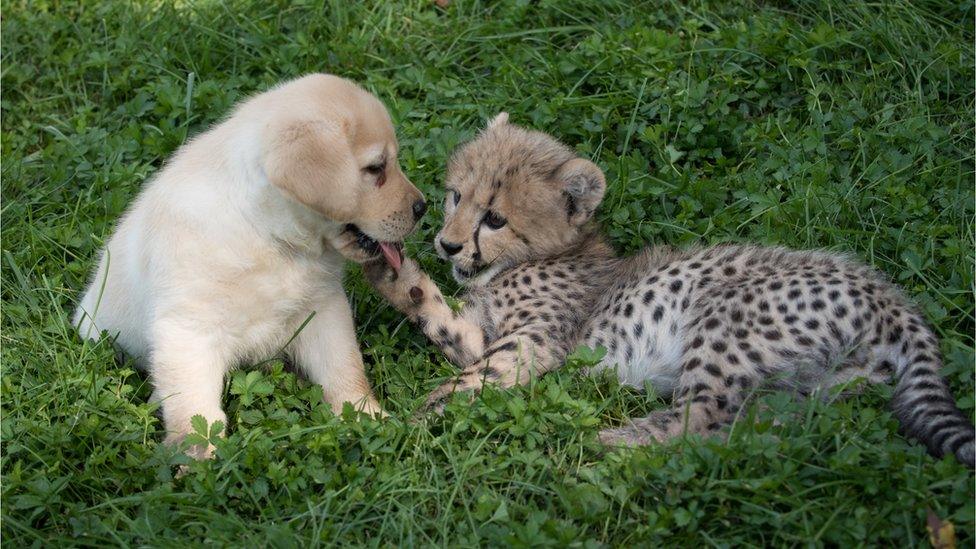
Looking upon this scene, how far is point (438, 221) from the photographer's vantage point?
6332 millimetres

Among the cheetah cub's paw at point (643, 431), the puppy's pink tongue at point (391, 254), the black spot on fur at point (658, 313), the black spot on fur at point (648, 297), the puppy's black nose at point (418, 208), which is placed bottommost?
the cheetah cub's paw at point (643, 431)

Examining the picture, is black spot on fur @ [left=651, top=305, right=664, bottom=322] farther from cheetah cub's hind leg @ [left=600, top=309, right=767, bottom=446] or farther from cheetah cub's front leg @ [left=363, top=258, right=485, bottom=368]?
cheetah cub's front leg @ [left=363, top=258, right=485, bottom=368]

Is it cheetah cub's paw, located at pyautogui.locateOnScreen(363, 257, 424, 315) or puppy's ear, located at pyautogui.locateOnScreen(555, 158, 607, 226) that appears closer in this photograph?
cheetah cub's paw, located at pyautogui.locateOnScreen(363, 257, 424, 315)

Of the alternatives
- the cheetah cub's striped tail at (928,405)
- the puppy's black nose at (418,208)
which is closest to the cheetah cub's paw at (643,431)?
the cheetah cub's striped tail at (928,405)

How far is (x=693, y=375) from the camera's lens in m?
5.08

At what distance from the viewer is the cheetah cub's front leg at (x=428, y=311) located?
18.5ft

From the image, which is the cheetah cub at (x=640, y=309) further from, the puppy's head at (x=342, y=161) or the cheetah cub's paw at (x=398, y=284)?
the puppy's head at (x=342, y=161)

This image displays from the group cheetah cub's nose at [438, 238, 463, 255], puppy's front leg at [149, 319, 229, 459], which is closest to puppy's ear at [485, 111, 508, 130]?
cheetah cub's nose at [438, 238, 463, 255]

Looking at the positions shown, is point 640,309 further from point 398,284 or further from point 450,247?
point 398,284

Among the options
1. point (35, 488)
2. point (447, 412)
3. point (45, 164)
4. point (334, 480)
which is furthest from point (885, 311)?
point (45, 164)

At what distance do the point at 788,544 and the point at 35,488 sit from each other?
2899mm

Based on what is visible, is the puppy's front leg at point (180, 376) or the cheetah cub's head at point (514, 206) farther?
the cheetah cub's head at point (514, 206)

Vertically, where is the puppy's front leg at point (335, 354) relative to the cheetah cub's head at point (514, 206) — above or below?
below

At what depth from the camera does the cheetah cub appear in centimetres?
490
